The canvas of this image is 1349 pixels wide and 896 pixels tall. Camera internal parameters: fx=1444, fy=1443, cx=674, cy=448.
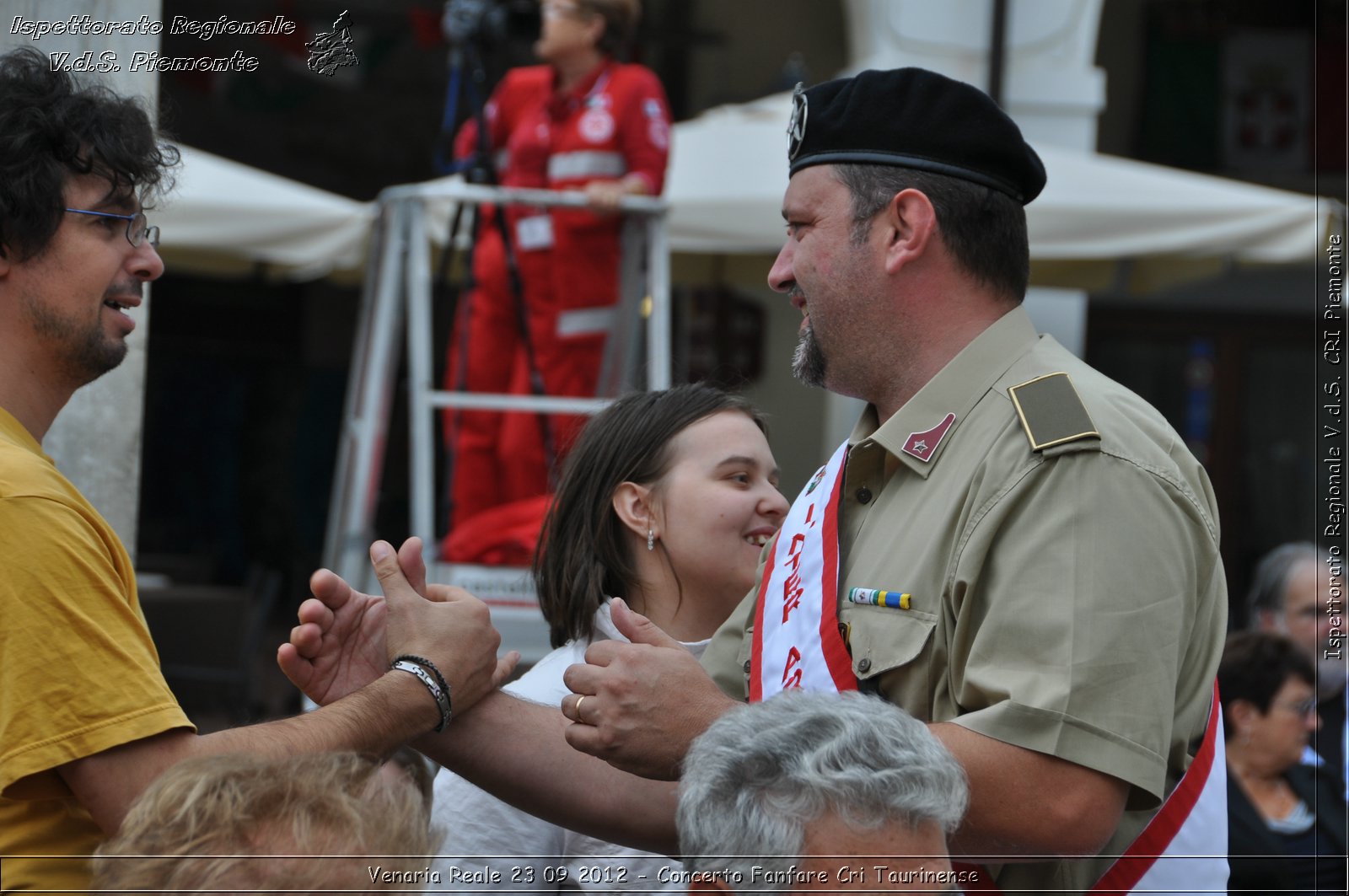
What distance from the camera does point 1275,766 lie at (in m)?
4.36

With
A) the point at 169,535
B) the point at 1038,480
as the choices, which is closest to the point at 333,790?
the point at 1038,480

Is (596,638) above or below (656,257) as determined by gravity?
below

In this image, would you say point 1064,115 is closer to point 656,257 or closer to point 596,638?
point 656,257

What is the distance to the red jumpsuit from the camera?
5.39 m

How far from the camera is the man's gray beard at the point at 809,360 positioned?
2305 mm

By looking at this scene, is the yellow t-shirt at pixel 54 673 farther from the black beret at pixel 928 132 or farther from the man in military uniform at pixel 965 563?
the black beret at pixel 928 132

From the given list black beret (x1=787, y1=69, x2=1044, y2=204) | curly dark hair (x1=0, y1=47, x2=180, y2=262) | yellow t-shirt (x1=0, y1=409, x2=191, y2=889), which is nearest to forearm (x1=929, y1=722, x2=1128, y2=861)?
black beret (x1=787, y1=69, x2=1044, y2=204)

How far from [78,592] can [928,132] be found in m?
1.38

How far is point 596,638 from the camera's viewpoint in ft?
8.70

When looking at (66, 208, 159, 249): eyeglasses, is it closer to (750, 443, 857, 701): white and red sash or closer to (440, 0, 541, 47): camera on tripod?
(750, 443, 857, 701): white and red sash

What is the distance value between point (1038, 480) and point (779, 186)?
16.0 feet

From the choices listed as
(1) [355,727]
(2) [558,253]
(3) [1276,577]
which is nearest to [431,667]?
(1) [355,727]

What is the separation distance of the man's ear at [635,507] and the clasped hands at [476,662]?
49 centimetres

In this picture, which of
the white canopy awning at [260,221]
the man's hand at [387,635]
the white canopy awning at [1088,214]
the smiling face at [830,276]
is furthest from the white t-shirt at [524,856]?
the white canopy awning at [260,221]
